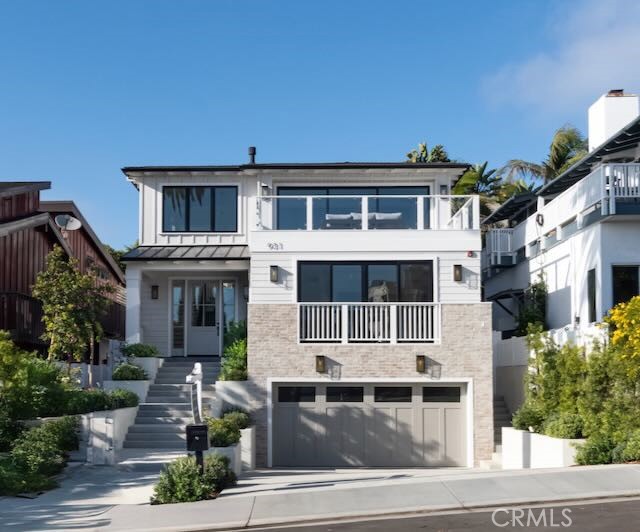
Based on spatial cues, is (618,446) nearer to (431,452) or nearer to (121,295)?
(431,452)

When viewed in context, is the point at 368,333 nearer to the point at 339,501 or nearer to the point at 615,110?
the point at 339,501

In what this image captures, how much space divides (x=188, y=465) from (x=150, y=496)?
3.38 feet

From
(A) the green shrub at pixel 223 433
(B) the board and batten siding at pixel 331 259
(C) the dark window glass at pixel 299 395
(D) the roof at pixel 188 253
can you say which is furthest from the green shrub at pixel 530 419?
(D) the roof at pixel 188 253

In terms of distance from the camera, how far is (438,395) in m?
22.6

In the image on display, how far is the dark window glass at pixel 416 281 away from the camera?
23.3 metres

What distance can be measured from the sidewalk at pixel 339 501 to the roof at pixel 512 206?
14.7 meters

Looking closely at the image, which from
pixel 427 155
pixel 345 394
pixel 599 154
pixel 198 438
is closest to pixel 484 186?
pixel 427 155

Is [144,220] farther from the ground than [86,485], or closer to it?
farther from the ground

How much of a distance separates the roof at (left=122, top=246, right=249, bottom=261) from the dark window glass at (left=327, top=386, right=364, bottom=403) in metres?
4.90

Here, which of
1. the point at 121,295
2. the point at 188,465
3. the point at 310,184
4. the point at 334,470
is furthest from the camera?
the point at 121,295

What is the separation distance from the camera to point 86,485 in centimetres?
1694

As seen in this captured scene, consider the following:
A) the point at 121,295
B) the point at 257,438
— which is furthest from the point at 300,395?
the point at 121,295

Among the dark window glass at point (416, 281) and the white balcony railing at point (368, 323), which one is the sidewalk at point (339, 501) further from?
the dark window glass at point (416, 281)

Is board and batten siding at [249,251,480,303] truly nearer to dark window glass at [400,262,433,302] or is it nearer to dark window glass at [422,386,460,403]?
dark window glass at [400,262,433,302]
